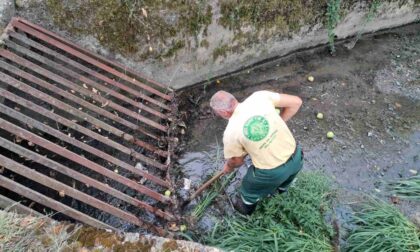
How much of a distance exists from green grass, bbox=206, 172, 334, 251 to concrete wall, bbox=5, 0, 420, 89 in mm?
1919

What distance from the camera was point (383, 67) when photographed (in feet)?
17.7

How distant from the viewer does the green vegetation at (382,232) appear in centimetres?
327

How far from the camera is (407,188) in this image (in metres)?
3.99

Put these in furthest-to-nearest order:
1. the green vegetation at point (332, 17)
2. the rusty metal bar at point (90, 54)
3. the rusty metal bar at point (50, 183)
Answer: the green vegetation at point (332, 17) < the rusty metal bar at point (90, 54) < the rusty metal bar at point (50, 183)

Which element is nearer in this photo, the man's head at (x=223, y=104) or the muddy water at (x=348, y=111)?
the man's head at (x=223, y=104)

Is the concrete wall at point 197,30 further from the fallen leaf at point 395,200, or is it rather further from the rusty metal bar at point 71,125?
the fallen leaf at point 395,200

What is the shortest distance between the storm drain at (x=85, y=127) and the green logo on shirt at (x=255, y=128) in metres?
1.15

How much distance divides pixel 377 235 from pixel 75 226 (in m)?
2.46

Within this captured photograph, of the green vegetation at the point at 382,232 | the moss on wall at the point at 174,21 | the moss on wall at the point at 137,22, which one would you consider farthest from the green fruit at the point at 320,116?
the moss on wall at the point at 137,22

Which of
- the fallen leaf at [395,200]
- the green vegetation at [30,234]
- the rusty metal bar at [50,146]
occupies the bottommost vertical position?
the fallen leaf at [395,200]

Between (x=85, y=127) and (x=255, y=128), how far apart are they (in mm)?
2051

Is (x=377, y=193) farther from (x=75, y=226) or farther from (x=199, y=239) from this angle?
(x=75, y=226)

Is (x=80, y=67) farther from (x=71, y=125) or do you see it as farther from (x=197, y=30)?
(x=197, y=30)

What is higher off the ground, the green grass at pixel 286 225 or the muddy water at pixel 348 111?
the muddy water at pixel 348 111
